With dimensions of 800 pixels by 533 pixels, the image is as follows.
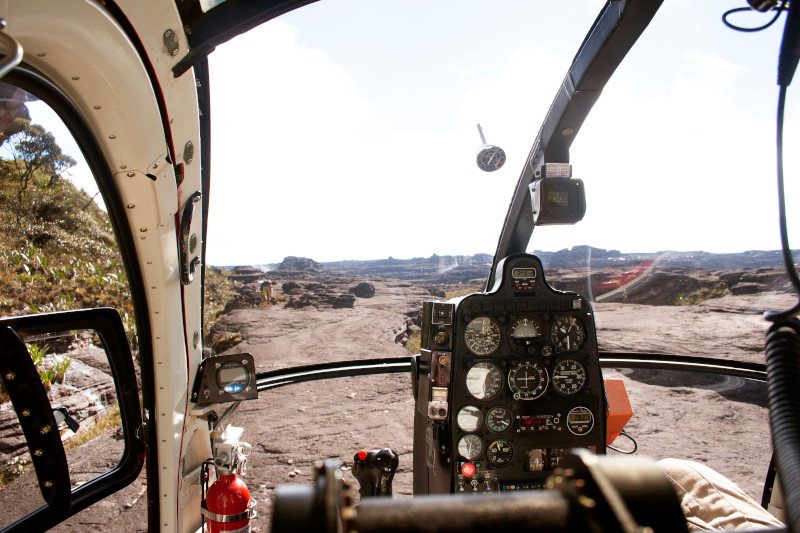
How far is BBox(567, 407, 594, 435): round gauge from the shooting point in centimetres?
283

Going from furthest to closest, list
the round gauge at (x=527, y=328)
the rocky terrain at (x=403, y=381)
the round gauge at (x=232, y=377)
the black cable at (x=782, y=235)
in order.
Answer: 1. the rocky terrain at (x=403, y=381)
2. the round gauge at (x=527, y=328)
3. the round gauge at (x=232, y=377)
4. the black cable at (x=782, y=235)

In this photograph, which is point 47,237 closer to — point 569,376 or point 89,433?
point 89,433

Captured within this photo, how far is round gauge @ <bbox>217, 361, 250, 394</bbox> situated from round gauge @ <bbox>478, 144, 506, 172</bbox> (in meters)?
1.74

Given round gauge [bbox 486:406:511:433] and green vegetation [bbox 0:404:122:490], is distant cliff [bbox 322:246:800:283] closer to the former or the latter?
round gauge [bbox 486:406:511:433]

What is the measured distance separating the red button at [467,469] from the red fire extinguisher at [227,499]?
4.24ft

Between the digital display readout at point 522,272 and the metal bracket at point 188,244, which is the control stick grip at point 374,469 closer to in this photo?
the metal bracket at point 188,244

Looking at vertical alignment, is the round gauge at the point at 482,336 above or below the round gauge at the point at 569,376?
above

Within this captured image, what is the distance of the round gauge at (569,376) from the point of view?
2.88 metres

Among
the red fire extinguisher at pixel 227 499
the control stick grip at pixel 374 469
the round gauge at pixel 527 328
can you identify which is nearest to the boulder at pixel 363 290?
the round gauge at pixel 527 328

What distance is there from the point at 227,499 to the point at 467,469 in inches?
56.8

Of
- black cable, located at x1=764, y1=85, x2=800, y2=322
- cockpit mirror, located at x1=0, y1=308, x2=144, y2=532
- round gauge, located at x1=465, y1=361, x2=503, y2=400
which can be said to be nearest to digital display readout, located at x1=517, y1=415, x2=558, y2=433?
round gauge, located at x1=465, y1=361, x2=503, y2=400

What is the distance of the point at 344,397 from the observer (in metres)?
4.67

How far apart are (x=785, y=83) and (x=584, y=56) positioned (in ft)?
5.47

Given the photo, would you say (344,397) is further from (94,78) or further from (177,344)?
(94,78)
